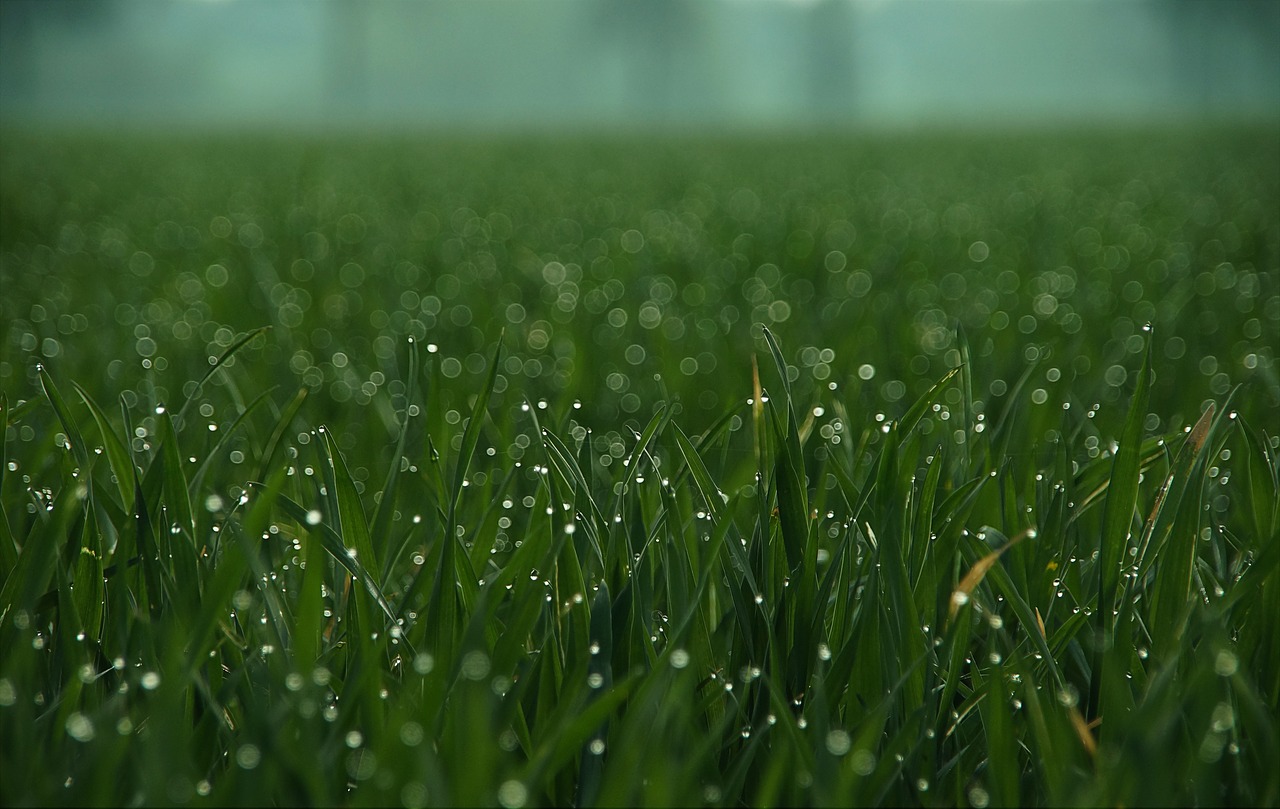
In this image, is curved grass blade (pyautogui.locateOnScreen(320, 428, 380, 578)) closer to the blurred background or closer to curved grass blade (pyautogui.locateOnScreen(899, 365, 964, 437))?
curved grass blade (pyautogui.locateOnScreen(899, 365, 964, 437))

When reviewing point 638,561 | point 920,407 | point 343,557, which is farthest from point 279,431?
point 920,407

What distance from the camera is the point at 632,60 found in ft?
190

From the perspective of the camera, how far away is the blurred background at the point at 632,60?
51531mm

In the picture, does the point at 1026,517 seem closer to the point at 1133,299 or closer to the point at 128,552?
the point at 128,552

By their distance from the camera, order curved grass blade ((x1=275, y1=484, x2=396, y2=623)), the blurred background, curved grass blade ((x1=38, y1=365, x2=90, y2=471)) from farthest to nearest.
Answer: the blurred background
curved grass blade ((x1=38, y1=365, x2=90, y2=471))
curved grass blade ((x1=275, y1=484, x2=396, y2=623))

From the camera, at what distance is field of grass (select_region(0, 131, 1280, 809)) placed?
1.98ft

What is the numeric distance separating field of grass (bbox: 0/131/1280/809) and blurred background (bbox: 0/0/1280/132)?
36146 millimetres

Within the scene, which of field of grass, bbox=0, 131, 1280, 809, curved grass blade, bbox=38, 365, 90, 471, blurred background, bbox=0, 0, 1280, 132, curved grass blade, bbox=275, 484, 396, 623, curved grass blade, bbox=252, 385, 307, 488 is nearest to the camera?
field of grass, bbox=0, 131, 1280, 809

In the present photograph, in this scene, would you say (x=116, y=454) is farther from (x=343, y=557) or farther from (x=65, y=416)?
(x=343, y=557)

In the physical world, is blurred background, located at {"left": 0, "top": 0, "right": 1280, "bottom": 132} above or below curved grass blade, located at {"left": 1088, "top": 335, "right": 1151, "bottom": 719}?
above

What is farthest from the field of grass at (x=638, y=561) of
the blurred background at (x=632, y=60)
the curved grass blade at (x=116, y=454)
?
the blurred background at (x=632, y=60)

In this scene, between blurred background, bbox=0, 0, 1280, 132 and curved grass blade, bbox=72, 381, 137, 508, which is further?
blurred background, bbox=0, 0, 1280, 132

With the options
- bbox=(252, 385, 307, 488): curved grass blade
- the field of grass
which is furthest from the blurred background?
bbox=(252, 385, 307, 488): curved grass blade

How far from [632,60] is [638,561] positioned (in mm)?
60753
